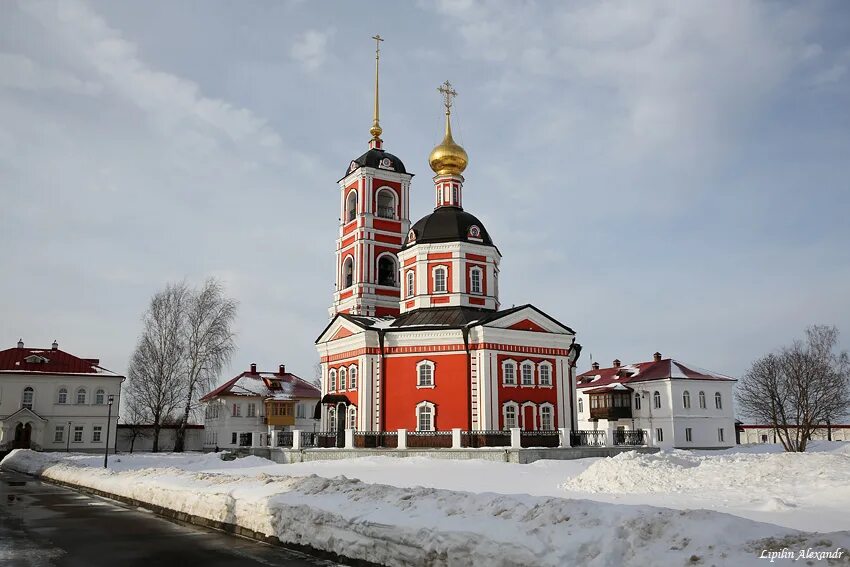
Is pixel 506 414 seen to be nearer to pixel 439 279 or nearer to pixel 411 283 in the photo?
pixel 439 279

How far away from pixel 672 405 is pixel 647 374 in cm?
345

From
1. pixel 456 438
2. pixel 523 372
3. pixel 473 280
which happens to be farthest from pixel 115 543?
pixel 473 280

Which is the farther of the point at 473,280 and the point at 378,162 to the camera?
the point at 378,162

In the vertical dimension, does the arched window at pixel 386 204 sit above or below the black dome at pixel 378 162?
below

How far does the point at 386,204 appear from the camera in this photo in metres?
42.6

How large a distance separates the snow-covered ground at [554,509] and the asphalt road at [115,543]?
0.60 metres

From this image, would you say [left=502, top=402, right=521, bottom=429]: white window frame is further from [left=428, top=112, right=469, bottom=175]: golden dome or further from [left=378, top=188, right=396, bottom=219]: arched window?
[left=378, top=188, right=396, bottom=219]: arched window

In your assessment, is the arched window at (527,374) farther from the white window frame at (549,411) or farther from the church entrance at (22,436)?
the church entrance at (22,436)

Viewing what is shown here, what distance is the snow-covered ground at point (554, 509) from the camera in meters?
6.86

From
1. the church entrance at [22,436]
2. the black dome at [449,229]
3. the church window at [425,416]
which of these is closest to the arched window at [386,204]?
the black dome at [449,229]

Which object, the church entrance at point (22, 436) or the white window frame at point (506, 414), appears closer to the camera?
the white window frame at point (506, 414)

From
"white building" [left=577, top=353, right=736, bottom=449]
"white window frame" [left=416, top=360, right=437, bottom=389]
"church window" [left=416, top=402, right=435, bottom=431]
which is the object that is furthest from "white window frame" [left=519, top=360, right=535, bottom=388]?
"white building" [left=577, top=353, right=736, bottom=449]

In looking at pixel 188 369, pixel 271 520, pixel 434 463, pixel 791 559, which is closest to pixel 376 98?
pixel 188 369

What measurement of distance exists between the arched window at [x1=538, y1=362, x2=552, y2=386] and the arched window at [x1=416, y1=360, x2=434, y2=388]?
5.14m
